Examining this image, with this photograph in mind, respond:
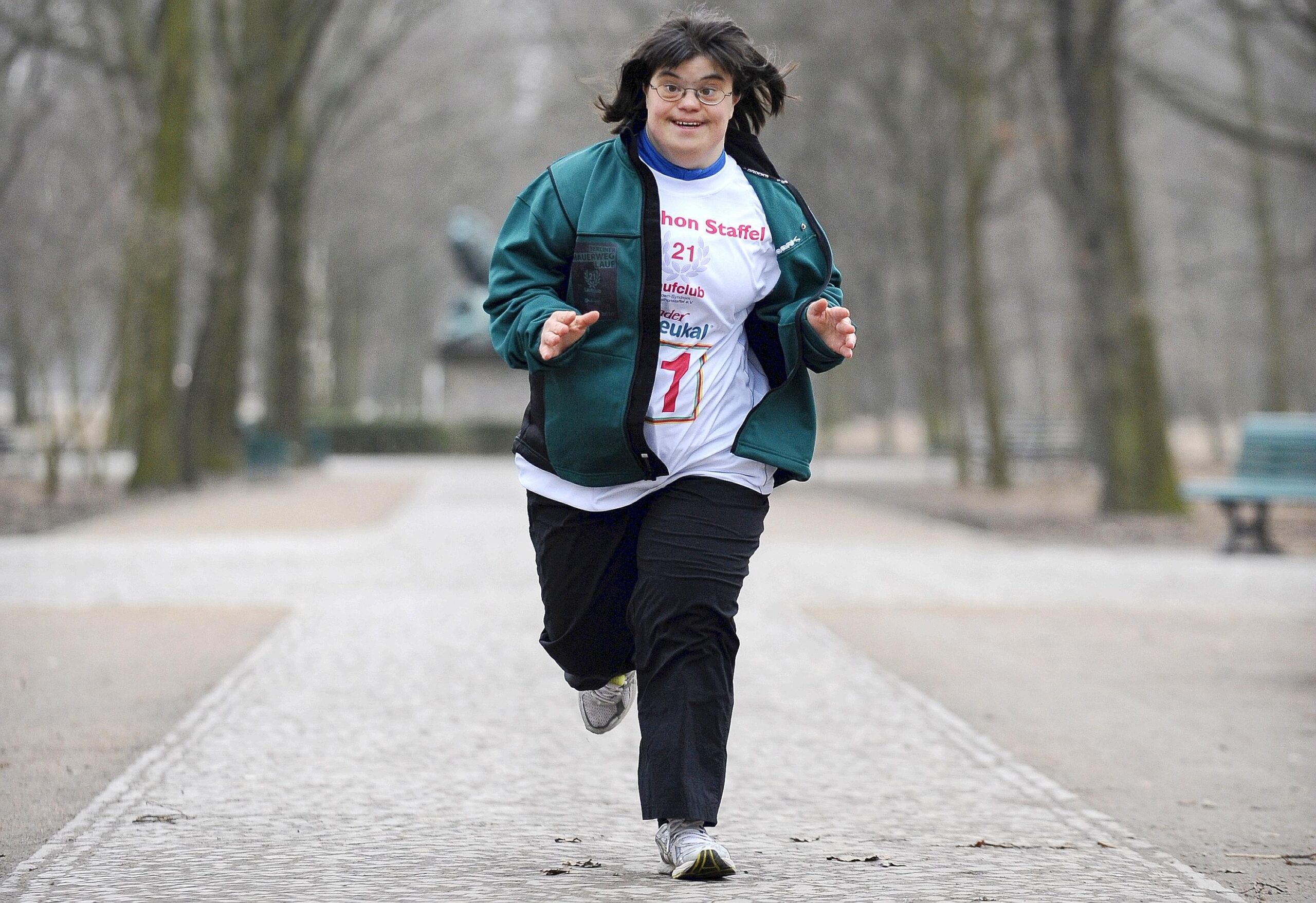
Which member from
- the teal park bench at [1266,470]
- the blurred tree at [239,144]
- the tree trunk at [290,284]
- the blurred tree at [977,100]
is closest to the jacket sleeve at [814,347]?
the teal park bench at [1266,470]

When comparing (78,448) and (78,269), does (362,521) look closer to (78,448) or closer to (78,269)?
(78,269)

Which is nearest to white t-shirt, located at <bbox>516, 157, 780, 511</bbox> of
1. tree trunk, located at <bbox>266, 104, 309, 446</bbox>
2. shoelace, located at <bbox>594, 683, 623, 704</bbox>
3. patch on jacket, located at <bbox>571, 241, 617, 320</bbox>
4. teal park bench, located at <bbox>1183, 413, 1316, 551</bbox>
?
patch on jacket, located at <bbox>571, 241, 617, 320</bbox>

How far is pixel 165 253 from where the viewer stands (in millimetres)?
21844

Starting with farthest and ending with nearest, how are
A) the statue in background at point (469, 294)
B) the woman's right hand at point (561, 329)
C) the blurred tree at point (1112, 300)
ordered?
the statue in background at point (469, 294)
the blurred tree at point (1112, 300)
the woman's right hand at point (561, 329)

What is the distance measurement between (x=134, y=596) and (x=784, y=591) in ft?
12.6

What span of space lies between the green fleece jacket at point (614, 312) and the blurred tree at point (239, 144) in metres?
20.6

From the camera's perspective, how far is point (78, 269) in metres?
21.9

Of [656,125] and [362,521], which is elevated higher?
[656,125]

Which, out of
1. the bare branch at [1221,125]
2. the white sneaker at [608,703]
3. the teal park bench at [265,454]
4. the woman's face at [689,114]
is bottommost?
the teal park bench at [265,454]

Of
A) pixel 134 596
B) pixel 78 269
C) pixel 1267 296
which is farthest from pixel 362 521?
pixel 1267 296

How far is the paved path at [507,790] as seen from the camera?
14.0 feet

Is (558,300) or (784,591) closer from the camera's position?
(558,300)

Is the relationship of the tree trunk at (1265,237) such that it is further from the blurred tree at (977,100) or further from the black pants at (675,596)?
the black pants at (675,596)

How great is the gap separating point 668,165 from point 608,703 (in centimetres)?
136
